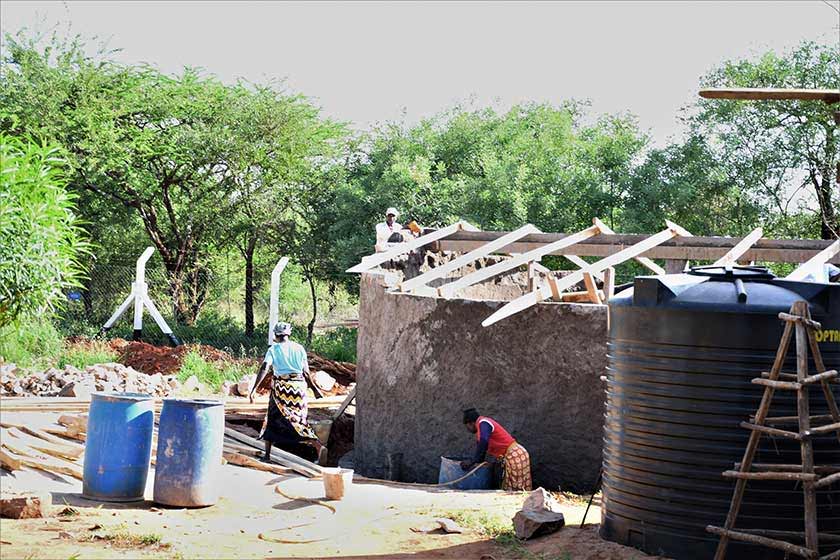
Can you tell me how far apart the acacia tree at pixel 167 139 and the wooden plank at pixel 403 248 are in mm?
11138

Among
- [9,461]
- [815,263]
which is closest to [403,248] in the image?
[815,263]

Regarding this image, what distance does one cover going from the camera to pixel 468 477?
447 inches

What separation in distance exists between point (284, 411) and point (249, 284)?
46.5ft

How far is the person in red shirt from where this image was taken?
11.1 meters

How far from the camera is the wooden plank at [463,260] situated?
43.4 ft

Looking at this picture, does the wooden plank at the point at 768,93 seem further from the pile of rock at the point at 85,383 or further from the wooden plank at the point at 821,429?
the pile of rock at the point at 85,383

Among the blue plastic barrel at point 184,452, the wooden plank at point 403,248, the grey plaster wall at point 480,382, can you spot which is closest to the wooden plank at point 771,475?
the grey plaster wall at point 480,382

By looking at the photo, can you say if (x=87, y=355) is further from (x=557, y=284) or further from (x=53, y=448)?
(x=557, y=284)

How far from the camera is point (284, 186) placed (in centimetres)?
2794

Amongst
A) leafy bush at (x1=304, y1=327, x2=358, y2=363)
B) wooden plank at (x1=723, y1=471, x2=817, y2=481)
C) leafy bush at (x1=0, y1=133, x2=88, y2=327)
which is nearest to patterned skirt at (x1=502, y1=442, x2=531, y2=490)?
wooden plank at (x1=723, y1=471, x2=817, y2=481)

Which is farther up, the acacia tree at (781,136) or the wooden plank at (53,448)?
the acacia tree at (781,136)

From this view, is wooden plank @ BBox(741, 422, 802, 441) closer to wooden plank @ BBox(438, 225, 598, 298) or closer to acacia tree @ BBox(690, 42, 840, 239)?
wooden plank @ BBox(438, 225, 598, 298)

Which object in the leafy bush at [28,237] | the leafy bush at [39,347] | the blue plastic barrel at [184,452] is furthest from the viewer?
the leafy bush at [39,347]

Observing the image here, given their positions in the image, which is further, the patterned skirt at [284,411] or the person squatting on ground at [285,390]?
the patterned skirt at [284,411]
